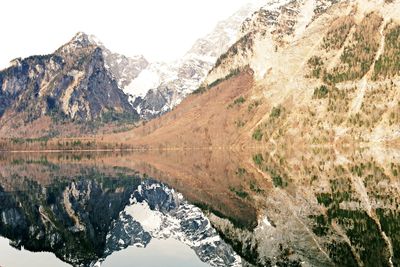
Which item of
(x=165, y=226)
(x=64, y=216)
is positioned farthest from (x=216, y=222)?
(x=64, y=216)

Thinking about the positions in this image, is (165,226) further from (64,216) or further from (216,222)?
(64,216)

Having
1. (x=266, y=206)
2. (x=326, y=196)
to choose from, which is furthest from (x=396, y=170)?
(x=266, y=206)

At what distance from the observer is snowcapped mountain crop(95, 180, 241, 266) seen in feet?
156

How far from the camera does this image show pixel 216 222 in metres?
61.8

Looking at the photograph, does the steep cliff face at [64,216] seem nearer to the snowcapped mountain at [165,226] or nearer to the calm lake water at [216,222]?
the calm lake water at [216,222]

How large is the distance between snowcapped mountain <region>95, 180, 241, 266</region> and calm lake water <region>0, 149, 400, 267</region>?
0.16 meters

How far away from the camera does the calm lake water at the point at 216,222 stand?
42000mm

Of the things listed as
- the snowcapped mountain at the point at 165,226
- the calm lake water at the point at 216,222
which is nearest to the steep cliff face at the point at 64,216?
the calm lake water at the point at 216,222

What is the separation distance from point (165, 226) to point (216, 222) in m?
7.34

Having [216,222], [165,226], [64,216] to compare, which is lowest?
[165,226]

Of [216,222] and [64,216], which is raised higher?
[216,222]

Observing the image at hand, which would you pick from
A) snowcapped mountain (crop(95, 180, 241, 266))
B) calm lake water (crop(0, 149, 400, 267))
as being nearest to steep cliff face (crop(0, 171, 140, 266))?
calm lake water (crop(0, 149, 400, 267))

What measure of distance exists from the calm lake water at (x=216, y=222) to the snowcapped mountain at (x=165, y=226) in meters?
0.16

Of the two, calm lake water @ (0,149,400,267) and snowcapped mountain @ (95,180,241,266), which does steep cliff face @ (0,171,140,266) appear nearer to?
calm lake water @ (0,149,400,267)
